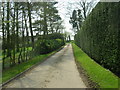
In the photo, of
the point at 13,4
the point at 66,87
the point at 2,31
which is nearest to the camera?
the point at 66,87

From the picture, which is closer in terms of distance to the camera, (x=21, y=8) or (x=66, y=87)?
(x=66, y=87)

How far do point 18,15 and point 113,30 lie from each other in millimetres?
10474

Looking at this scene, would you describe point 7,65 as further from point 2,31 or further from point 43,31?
point 43,31

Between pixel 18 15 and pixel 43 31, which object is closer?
pixel 18 15

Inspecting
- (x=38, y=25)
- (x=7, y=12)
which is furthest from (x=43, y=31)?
(x=7, y=12)

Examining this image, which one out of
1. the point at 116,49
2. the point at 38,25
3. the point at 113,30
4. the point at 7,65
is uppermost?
the point at 38,25

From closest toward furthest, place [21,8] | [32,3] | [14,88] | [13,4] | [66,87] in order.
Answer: [66,87], [14,88], [13,4], [21,8], [32,3]

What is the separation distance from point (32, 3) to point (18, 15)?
10.5ft

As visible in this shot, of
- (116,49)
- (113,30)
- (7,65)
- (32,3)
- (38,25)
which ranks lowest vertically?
(7,65)

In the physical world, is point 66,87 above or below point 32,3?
below

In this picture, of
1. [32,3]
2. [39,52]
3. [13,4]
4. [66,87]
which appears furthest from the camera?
[39,52]

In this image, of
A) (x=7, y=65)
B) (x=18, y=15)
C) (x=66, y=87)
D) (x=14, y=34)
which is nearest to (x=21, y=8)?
(x=18, y=15)

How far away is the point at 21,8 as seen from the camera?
14.0 m

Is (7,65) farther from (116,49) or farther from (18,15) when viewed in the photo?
(116,49)
